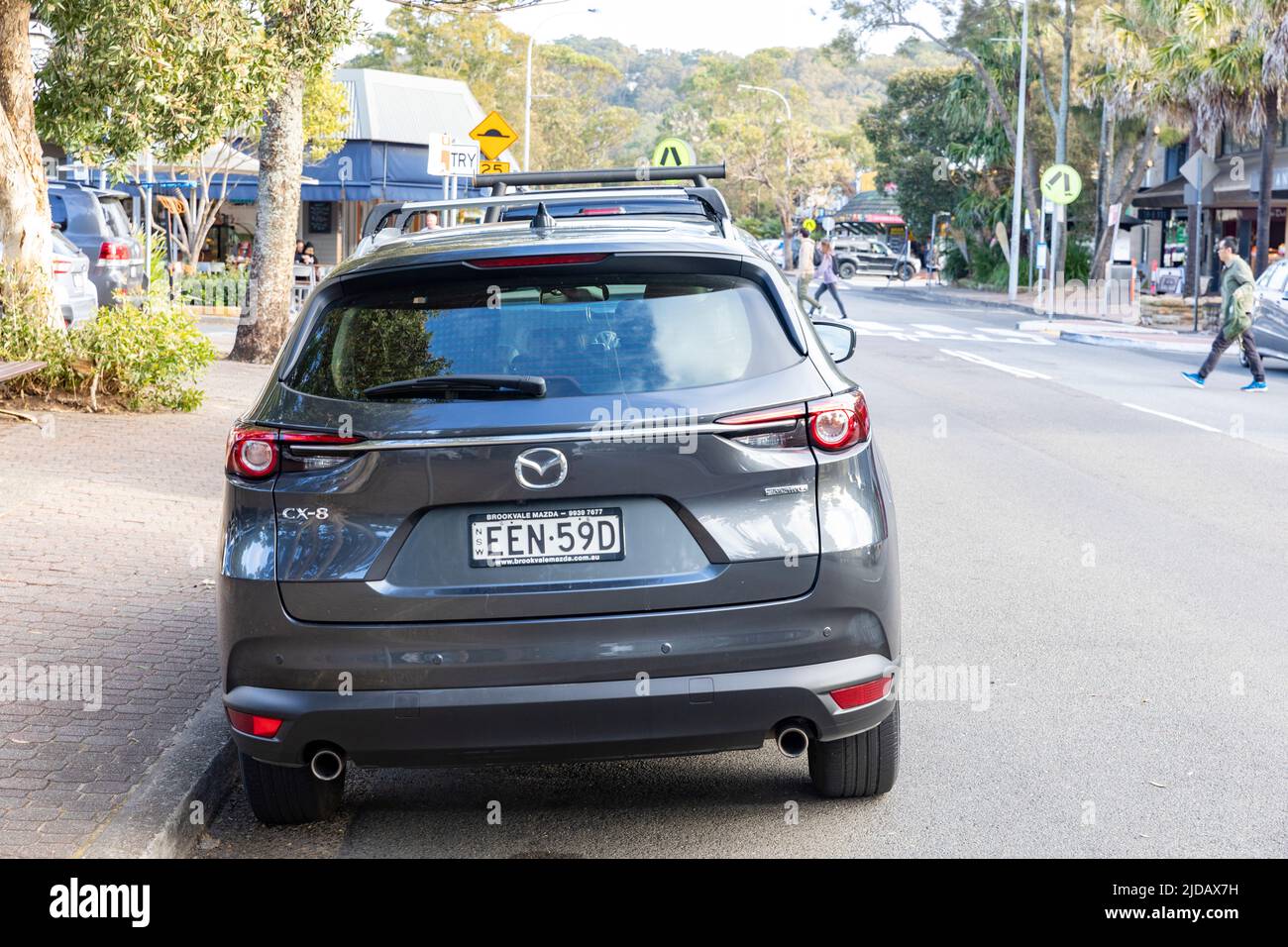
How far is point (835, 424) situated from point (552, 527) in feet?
2.71

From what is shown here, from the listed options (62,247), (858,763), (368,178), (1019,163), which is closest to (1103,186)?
(1019,163)

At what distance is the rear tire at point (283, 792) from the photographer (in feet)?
15.1

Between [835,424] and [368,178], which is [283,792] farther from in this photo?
[368,178]

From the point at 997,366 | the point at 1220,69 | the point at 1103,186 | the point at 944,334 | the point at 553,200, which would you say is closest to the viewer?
the point at 553,200

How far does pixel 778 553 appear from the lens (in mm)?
4133

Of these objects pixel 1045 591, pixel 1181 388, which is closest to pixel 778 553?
pixel 1045 591

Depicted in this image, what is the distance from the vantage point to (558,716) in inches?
161

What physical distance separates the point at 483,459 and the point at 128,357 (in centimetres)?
1017

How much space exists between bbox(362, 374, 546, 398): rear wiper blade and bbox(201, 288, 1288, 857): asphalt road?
4.53ft

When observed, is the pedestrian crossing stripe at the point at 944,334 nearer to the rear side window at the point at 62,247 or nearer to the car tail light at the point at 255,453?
the rear side window at the point at 62,247

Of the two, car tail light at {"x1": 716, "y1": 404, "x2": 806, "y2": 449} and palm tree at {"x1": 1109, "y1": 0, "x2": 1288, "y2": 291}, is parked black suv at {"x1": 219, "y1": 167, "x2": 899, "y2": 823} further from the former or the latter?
palm tree at {"x1": 1109, "y1": 0, "x2": 1288, "y2": 291}

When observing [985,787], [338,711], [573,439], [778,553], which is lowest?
[985,787]

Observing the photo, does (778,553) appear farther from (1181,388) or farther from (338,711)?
(1181,388)

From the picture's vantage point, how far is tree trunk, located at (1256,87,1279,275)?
31.4m
